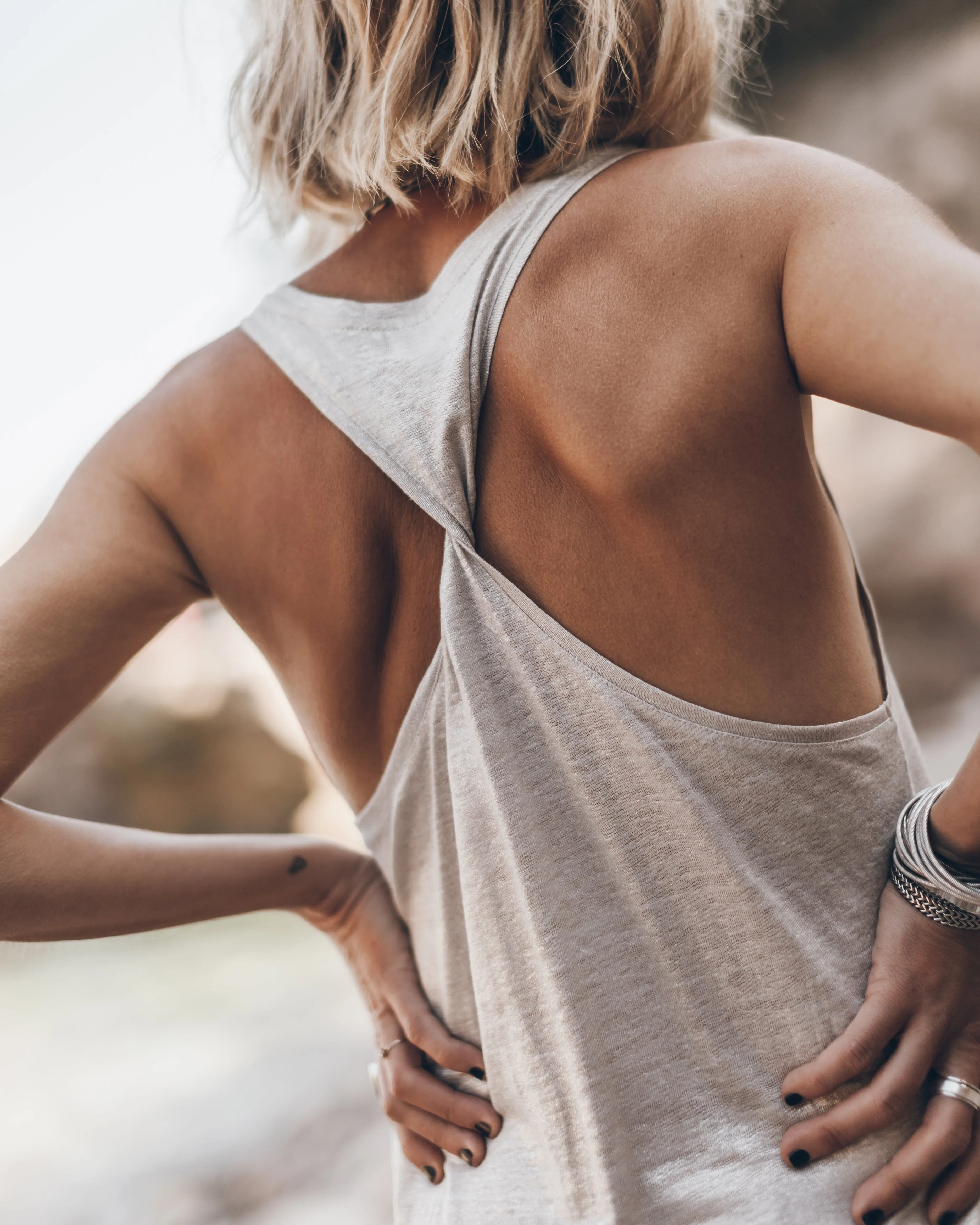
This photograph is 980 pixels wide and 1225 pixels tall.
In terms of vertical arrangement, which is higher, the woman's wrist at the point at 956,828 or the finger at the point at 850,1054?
the woman's wrist at the point at 956,828

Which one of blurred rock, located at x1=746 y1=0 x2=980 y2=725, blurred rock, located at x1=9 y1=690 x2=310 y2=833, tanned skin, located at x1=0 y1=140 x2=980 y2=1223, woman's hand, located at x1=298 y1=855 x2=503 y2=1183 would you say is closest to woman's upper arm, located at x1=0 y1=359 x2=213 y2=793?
tanned skin, located at x1=0 y1=140 x2=980 y2=1223

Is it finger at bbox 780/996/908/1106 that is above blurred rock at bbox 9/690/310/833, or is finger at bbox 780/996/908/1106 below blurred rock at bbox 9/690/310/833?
above

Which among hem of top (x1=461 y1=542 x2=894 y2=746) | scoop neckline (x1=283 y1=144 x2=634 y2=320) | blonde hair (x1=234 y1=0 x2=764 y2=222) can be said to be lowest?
hem of top (x1=461 y1=542 x2=894 y2=746)

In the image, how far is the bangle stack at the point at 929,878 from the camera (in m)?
0.62

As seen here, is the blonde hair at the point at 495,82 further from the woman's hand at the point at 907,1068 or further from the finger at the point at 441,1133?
the finger at the point at 441,1133

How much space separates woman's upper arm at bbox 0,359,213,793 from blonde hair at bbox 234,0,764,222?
0.84ft

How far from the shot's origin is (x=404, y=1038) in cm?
86

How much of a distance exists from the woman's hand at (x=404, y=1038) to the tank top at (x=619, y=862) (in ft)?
0.31

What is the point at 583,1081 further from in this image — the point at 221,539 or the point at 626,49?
Answer: the point at 626,49

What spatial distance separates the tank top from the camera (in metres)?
0.62

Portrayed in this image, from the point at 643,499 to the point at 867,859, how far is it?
320 mm

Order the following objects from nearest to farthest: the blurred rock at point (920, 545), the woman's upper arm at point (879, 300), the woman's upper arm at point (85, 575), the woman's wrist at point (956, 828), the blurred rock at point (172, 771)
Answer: the woman's upper arm at point (879, 300)
the woman's wrist at point (956, 828)
the woman's upper arm at point (85, 575)
the blurred rock at point (920, 545)
the blurred rock at point (172, 771)

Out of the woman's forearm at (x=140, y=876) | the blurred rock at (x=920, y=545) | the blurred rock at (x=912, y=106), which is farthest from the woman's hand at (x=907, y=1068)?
the blurred rock at (x=912, y=106)

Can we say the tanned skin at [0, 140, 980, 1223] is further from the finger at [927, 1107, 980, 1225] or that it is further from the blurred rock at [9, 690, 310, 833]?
the blurred rock at [9, 690, 310, 833]
